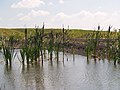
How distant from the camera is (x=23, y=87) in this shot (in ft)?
51.1

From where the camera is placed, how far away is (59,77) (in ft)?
60.0

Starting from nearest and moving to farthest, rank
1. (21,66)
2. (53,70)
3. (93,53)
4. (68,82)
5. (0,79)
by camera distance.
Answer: (68,82), (0,79), (53,70), (21,66), (93,53)

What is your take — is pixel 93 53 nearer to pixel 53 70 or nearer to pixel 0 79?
pixel 53 70

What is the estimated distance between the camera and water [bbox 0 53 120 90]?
15.6 metres

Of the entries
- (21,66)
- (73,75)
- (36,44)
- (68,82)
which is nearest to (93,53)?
(36,44)

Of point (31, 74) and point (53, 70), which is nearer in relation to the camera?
point (31, 74)

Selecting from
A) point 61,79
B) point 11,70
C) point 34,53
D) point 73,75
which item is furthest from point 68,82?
point 34,53

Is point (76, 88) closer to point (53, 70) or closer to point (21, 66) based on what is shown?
point (53, 70)

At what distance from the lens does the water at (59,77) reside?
15578 millimetres

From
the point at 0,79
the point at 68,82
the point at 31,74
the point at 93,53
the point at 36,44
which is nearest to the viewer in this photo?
the point at 68,82

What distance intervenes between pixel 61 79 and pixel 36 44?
7.79 metres

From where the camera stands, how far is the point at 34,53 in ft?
78.4

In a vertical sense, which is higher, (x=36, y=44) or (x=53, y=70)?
(x=36, y=44)

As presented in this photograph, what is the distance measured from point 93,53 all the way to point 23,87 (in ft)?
46.6
